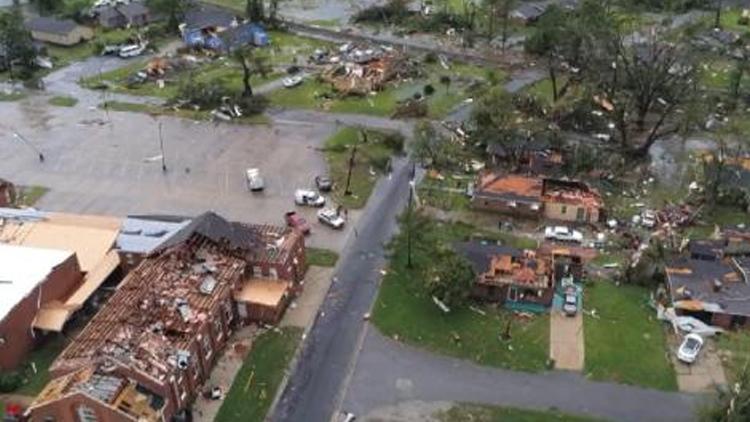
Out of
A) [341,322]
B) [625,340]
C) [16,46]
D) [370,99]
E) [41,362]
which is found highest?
[16,46]

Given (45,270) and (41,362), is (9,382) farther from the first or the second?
(45,270)

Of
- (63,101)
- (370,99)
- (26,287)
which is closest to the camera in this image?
→ (26,287)

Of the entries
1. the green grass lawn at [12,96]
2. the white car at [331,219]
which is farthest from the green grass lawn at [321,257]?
the green grass lawn at [12,96]

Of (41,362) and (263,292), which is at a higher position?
(263,292)

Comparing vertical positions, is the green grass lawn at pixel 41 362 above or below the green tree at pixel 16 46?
below

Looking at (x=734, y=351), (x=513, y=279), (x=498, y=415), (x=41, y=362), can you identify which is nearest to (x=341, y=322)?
(x=513, y=279)

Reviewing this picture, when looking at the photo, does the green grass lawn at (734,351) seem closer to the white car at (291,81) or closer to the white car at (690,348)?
the white car at (690,348)

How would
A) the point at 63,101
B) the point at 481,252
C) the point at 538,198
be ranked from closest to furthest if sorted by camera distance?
the point at 481,252 → the point at 538,198 → the point at 63,101
